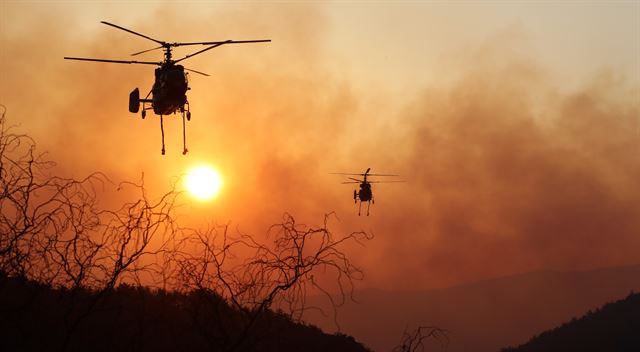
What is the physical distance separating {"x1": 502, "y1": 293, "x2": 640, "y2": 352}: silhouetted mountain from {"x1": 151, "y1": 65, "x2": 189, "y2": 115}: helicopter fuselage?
16382cm

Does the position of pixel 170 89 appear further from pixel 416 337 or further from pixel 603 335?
pixel 603 335

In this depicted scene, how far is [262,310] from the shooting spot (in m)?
14.9

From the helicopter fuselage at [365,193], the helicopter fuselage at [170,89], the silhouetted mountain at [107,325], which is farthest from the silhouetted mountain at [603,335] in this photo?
the silhouetted mountain at [107,325]

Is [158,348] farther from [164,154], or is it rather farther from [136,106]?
[136,106]

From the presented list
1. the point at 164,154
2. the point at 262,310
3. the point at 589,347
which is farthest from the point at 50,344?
the point at 589,347

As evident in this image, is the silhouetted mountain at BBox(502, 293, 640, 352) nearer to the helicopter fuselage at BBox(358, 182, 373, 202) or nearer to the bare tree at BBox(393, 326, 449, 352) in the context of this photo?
the helicopter fuselage at BBox(358, 182, 373, 202)

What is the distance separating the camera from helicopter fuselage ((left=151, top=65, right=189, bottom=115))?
30.5m

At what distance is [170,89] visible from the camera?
30.5 meters

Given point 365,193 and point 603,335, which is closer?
point 365,193

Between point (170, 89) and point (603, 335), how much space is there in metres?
175

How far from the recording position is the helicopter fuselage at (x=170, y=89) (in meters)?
30.5

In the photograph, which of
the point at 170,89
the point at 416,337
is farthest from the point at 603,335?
the point at 416,337

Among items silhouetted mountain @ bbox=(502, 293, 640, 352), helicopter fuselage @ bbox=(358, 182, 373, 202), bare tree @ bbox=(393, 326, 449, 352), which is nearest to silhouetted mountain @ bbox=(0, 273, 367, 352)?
bare tree @ bbox=(393, 326, 449, 352)

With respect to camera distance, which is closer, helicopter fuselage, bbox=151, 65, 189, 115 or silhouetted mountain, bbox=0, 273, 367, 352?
silhouetted mountain, bbox=0, 273, 367, 352
